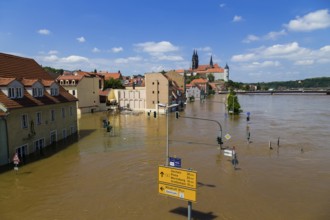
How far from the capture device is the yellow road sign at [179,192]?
46.3 ft

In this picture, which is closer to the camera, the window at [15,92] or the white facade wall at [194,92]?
the window at [15,92]

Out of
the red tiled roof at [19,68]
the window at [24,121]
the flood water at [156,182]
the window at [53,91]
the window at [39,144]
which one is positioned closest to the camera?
the flood water at [156,182]

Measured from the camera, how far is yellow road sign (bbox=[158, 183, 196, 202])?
1410cm

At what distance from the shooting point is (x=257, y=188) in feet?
68.3

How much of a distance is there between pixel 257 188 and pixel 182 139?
63.9 ft

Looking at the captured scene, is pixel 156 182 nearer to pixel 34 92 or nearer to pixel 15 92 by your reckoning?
pixel 15 92

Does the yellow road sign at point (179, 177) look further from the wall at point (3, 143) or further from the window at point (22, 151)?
the window at point (22, 151)

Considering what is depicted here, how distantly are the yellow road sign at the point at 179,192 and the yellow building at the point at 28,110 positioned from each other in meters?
16.0

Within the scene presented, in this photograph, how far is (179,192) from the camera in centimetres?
1452

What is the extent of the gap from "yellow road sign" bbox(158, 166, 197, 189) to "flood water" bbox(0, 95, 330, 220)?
286 centimetres

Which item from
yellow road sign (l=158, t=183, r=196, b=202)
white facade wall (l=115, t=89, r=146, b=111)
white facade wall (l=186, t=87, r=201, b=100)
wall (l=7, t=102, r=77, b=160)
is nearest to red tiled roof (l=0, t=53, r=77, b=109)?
wall (l=7, t=102, r=77, b=160)

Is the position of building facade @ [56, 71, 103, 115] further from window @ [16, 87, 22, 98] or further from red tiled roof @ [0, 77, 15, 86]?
red tiled roof @ [0, 77, 15, 86]

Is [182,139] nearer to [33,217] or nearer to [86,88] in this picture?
[33,217]

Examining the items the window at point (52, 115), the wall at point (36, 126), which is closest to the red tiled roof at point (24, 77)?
the wall at point (36, 126)
